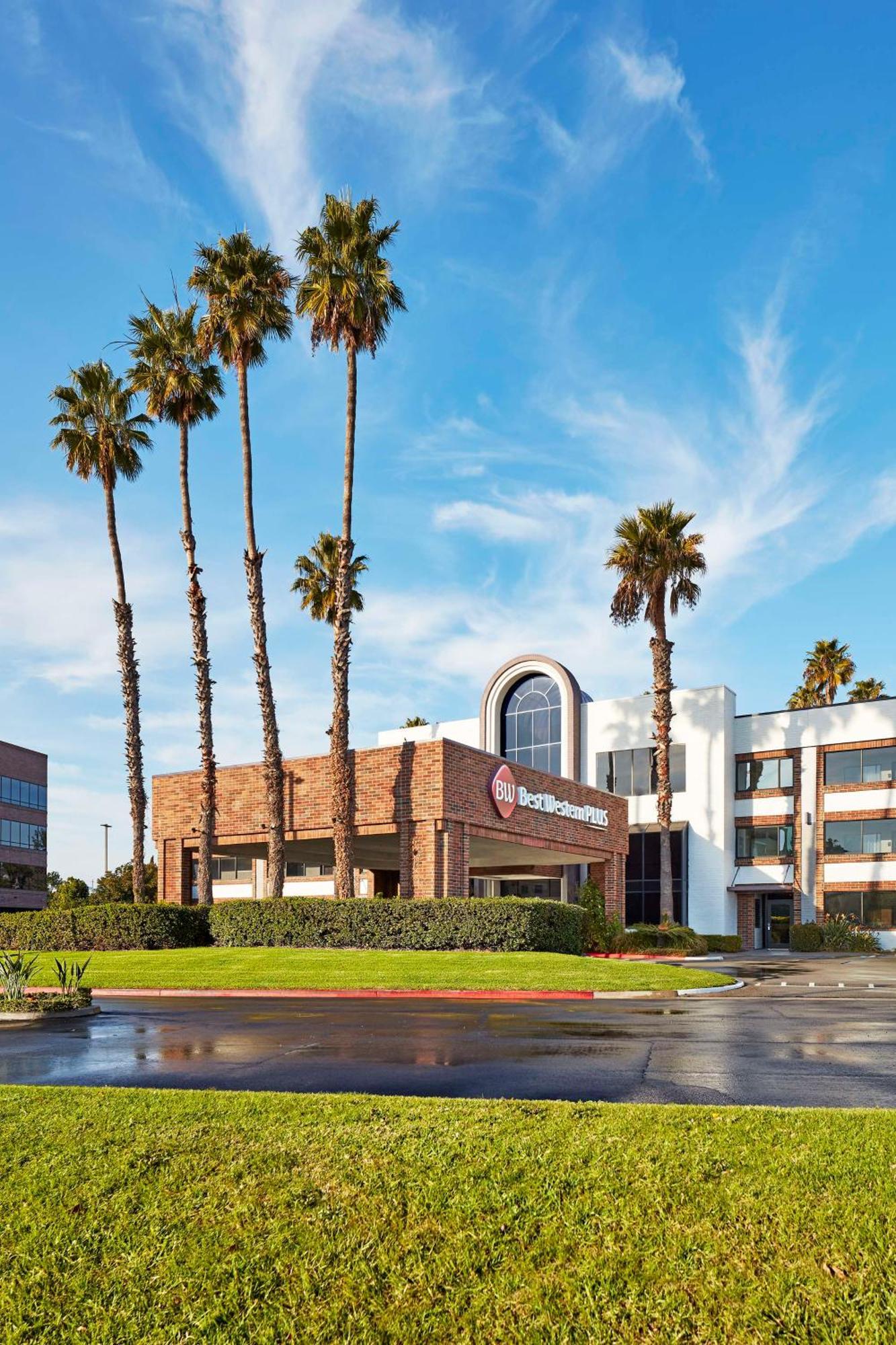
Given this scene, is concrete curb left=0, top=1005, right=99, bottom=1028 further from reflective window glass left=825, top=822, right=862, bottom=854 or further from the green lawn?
reflective window glass left=825, top=822, right=862, bottom=854

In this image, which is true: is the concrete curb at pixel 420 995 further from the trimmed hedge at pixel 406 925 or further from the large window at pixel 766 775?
the large window at pixel 766 775

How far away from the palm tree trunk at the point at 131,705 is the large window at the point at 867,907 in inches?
Result: 1161

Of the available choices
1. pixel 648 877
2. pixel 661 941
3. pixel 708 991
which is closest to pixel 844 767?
pixel 648 877

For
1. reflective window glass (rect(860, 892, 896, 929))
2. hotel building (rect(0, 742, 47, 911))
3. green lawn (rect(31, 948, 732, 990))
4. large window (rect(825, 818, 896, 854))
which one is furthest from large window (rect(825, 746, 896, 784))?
hotel building (rect(0, 742, 47, 911))

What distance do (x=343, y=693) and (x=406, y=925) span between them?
707 centimetres

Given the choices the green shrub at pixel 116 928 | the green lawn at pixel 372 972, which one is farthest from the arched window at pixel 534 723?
the green lawn at pixel 372 972

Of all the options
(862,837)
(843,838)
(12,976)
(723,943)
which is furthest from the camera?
(843,838)

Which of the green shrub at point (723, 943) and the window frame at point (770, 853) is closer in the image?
the green shrub at point (723, 943)

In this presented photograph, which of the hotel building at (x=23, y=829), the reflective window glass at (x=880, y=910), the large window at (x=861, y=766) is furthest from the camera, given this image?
the hotel building at (x=23, y=829)

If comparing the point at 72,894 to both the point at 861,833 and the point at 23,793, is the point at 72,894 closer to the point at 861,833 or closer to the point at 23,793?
the point at 23,793

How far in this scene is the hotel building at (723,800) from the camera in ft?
152

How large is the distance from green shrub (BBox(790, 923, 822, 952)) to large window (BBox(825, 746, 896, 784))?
6.77m

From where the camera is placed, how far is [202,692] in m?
35.3

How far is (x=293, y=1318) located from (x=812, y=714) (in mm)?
47201
